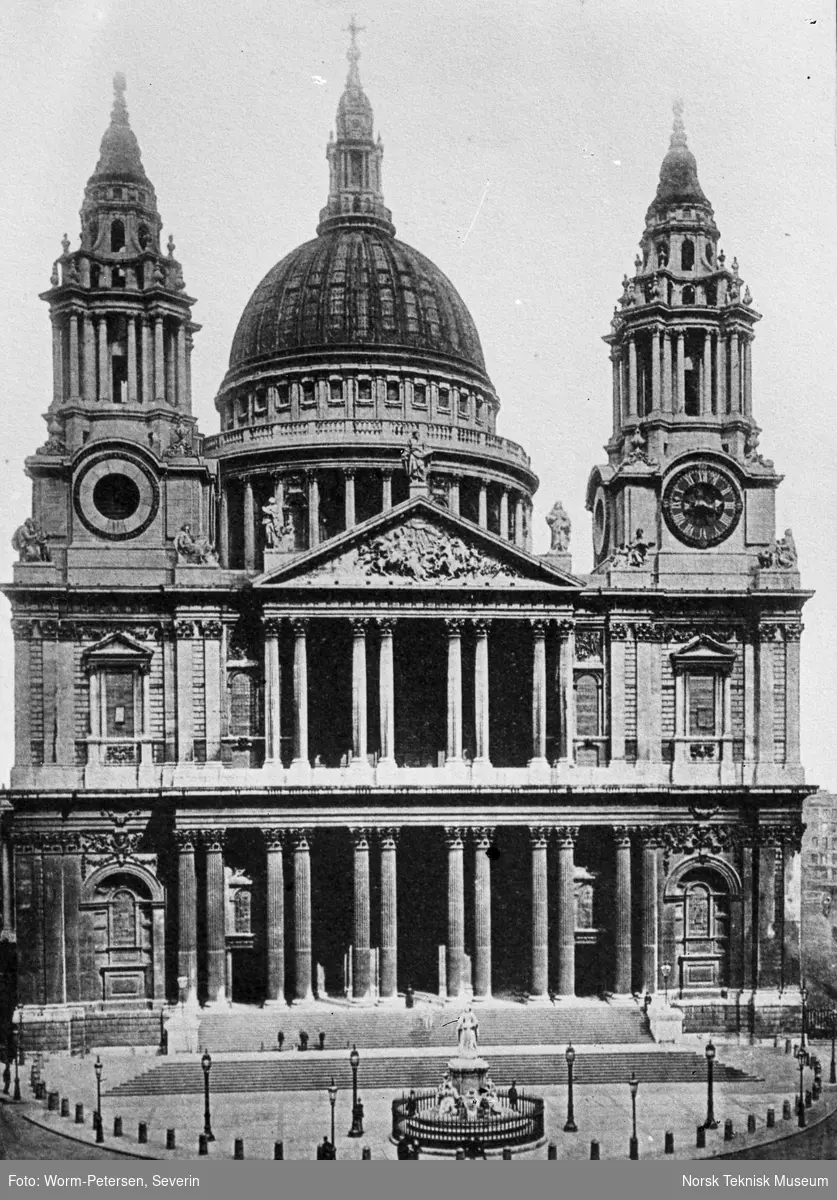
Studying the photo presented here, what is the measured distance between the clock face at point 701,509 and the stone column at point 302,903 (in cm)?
1613

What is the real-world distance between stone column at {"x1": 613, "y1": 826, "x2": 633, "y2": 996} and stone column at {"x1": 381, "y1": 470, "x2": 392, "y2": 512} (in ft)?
52.6

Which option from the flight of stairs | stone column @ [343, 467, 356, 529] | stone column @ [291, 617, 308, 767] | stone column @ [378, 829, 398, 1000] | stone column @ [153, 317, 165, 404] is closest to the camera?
the flight of stairs

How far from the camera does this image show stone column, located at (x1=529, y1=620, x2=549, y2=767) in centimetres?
5284

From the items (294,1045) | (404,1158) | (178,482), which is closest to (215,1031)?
(294,1045)

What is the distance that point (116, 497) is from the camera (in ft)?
175

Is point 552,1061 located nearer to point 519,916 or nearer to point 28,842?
point 519,916

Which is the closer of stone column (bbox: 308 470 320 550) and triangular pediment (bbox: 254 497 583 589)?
triangular pediment (bbox: 254 497 583 589)

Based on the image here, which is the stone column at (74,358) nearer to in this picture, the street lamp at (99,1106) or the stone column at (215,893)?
the stone column at (215,893)

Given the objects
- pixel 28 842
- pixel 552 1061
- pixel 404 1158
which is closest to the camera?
pixel 404 1158

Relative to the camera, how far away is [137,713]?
52.2m

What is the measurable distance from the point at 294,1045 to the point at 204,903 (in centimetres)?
563

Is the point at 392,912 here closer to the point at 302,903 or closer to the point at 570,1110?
the point at 302,903

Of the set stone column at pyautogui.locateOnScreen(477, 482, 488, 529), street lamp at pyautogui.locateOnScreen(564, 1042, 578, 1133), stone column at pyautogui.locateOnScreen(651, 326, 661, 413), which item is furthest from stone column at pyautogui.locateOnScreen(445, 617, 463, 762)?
stone column at pyautogui.locateOnScreen(477, 482, 488, 529)

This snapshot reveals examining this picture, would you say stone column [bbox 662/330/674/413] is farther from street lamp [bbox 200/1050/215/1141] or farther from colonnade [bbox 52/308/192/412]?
street lamp [bbox 200/1050/215/1141]
